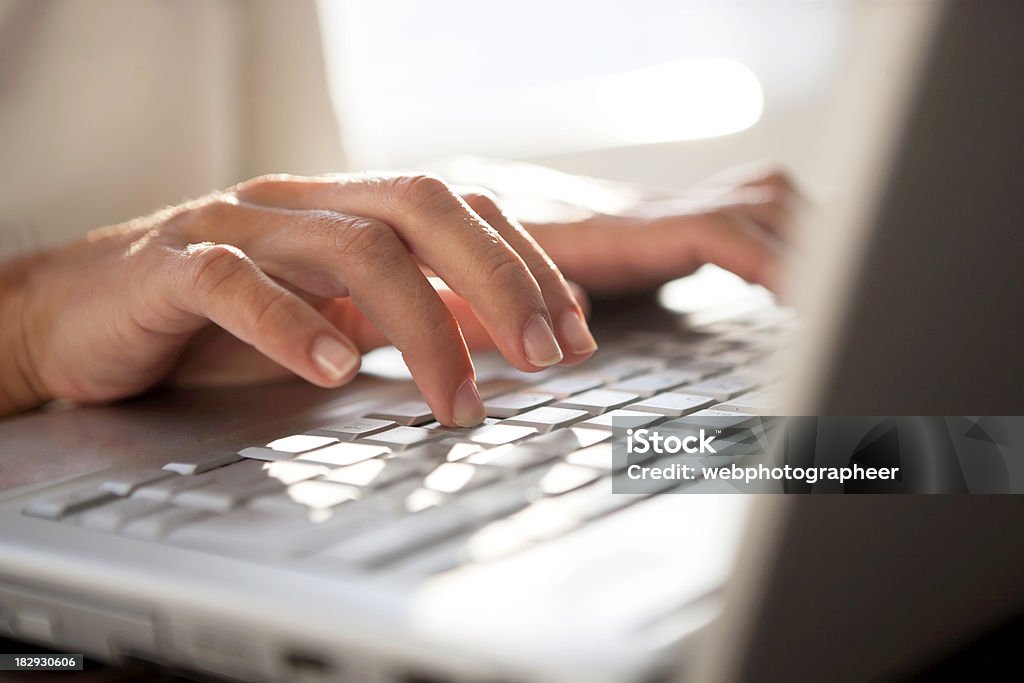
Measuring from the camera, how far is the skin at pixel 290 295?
1.59 ft

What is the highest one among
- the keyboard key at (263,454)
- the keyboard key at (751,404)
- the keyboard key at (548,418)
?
the keyboard key at (263,454)

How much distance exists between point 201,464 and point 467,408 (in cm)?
12

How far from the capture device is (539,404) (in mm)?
491

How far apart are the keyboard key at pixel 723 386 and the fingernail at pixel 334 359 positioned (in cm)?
17

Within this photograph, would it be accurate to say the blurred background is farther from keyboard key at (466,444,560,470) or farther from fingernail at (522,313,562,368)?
keyboard key at (466,444,560,470)

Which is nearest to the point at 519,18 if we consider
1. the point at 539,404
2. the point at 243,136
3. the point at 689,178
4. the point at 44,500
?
the point at 689,178

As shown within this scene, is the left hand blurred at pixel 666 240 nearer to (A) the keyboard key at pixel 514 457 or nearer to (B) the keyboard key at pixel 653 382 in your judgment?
(B) the keyboard key at pixel 653 382

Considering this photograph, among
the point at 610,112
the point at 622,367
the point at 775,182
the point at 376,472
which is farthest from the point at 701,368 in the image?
the point at 610,112

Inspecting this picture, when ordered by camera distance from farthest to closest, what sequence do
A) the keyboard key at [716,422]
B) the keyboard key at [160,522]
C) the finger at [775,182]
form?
1. the finger at [775,182]
2. the keyboard key at [716,422]
3. the keyboard key at [160,522]

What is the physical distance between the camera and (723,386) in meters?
0.52

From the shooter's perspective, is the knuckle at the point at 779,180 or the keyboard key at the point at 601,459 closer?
the keyboard key at the point at 601,459

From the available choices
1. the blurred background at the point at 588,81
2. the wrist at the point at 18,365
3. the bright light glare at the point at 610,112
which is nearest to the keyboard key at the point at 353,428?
the wrist at the point at 18,365

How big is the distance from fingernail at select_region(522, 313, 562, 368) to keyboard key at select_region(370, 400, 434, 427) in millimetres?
58

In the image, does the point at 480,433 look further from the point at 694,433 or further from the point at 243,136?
the point at 243,136
